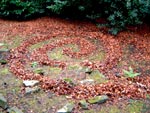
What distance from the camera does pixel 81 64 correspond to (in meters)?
6.16

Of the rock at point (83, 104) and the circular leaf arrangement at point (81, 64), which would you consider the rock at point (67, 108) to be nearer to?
the rock at point (83, 104)

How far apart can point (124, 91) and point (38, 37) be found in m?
3.19

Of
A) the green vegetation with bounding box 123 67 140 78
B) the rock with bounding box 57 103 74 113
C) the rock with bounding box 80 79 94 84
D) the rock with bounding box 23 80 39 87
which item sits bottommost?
the rock with bounding box 57 103 74 113

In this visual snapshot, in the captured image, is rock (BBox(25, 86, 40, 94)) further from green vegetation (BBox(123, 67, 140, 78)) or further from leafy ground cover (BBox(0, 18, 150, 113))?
green vegetation (BBox(123, 67, 140, 78))

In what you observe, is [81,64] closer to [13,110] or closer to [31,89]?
[31,89]

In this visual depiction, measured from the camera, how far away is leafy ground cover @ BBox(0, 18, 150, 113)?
16.1 ft

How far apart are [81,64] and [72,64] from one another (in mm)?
190

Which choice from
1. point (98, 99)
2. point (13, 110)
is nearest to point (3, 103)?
point (13, 110)

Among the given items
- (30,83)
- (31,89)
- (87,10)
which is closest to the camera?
(31,89)

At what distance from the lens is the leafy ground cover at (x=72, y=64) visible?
16.1ft

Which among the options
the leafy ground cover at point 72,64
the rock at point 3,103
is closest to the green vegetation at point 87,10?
the leafy ground cover at point 72,64

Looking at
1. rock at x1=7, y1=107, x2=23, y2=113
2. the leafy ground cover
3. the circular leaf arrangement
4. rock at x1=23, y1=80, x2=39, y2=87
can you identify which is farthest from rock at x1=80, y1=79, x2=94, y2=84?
rock at x1=7, y1=107, x2=23, y2=113

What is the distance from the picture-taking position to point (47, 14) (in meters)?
8.84

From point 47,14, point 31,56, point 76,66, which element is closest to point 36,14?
point 47,14
